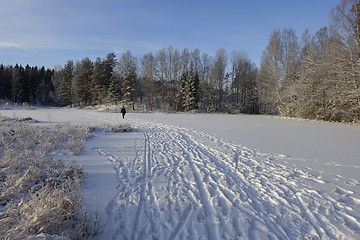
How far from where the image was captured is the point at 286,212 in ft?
10.1

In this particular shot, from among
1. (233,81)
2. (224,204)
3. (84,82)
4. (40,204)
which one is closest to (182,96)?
(233,81)

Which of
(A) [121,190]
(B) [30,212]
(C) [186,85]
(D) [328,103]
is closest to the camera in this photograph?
(B) [30,212]

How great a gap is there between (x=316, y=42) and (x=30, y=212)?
3208cm

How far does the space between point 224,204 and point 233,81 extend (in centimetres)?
4416

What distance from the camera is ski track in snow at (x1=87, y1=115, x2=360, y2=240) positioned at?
2.62 m

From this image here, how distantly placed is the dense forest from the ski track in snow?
53.6 feet

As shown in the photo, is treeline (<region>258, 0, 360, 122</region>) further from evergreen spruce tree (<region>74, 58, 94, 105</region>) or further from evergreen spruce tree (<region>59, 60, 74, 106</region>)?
evergreen spruce tree (<region>59, 60, 74, 106</region>)

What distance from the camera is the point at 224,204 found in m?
3.33

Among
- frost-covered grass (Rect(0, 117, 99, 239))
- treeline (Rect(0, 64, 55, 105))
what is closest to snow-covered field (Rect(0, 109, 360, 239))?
frost-covered grass (Rect(0, 117, 99, 239))

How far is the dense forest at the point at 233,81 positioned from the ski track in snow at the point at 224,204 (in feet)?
53.6

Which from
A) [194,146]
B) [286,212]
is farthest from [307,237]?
[194,146]

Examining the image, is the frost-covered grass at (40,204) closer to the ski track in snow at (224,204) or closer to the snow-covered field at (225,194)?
the snow-covered field at (225,194)

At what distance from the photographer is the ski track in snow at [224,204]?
8.61 feet

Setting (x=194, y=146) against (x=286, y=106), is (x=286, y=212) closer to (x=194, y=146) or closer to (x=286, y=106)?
(x=194, y=146)
